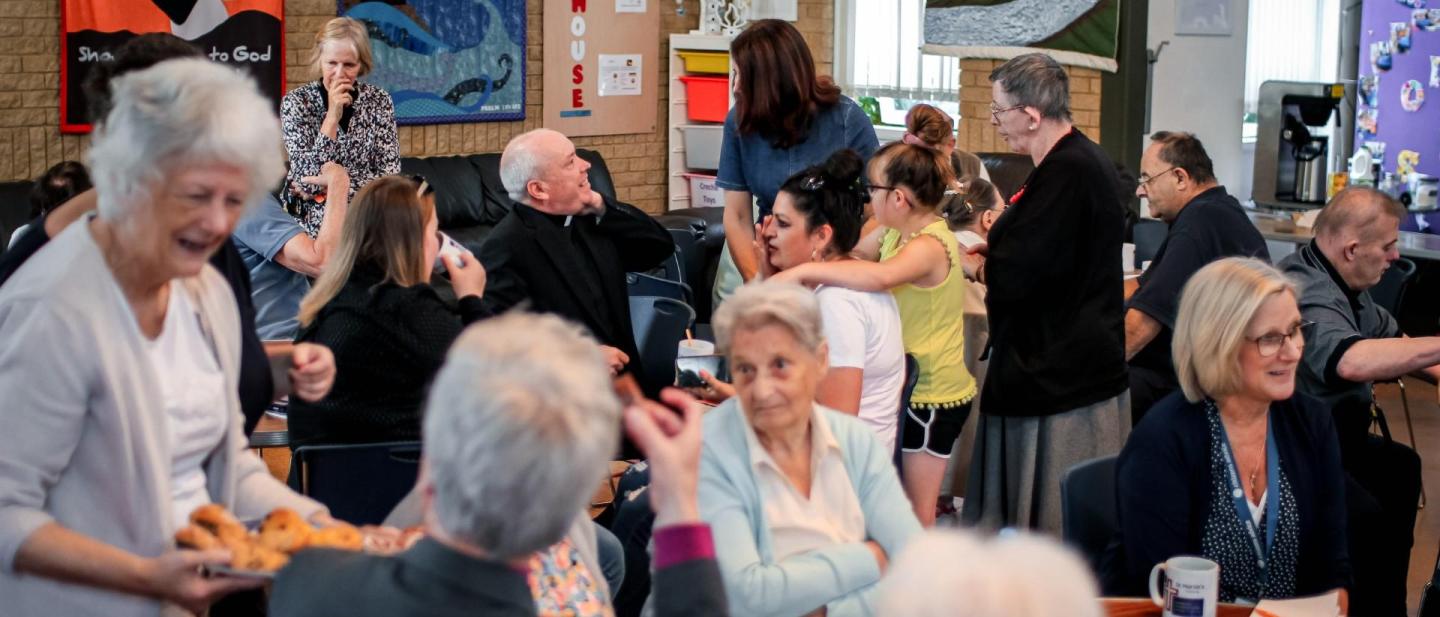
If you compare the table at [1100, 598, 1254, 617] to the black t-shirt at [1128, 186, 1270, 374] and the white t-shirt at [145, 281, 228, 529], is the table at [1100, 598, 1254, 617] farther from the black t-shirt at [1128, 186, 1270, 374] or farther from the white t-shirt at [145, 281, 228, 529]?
the black t-shirt at [1128, 186, 1270, 374]

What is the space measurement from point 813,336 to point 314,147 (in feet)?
10.6

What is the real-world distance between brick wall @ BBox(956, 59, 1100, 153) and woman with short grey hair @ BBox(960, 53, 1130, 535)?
4.02 m

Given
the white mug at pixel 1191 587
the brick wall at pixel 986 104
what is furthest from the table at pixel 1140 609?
the brick wall at pixel 986 104

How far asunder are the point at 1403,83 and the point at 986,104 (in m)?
3.50

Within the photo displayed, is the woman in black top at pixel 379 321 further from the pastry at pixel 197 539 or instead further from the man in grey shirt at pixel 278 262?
the pastry at pixel 197 539

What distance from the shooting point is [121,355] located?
198 cm

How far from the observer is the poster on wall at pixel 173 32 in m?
7.71

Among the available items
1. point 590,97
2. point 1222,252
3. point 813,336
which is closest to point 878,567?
point 813,336

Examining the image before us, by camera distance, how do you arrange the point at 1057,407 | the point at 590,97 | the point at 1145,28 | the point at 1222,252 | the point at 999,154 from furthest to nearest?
the point at 590,97 < the point at 999,154 < the point at 1145,28 < the point at 1222,252 < the point at 1057,407

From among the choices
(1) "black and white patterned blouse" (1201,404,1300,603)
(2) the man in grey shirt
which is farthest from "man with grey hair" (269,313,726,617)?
(2) the man in grey shirt

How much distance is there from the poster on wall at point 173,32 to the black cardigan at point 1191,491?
5.78m

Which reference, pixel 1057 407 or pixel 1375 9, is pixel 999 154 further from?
pixel 1057 407

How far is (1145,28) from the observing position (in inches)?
332

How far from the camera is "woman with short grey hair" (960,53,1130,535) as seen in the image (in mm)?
4230
